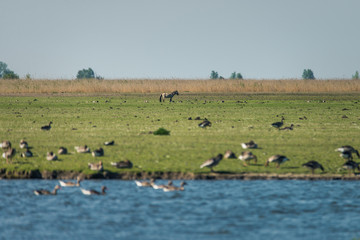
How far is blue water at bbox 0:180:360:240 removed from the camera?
52.7ft

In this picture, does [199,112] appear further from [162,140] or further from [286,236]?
[286,236]

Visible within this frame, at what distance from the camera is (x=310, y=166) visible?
22.6 m

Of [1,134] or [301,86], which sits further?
[301,86]

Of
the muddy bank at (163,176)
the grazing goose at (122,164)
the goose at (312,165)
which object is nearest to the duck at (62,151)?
the muddy bank at (163,176)

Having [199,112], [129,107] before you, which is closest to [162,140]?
[199,112]

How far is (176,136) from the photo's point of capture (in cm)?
3111

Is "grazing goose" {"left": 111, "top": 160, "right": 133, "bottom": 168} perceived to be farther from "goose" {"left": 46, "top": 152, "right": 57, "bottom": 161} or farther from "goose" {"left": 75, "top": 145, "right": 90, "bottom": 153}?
"goose" {"left": 75, "top": 145, "right": 90, "bottom": 153}

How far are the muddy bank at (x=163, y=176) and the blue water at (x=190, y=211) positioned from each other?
14.9 inches

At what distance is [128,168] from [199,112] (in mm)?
25257

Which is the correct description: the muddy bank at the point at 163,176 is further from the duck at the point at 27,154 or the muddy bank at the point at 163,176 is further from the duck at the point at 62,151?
the duck at the point at 62,151

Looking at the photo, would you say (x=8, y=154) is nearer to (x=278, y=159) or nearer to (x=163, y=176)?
(x=163, y=176)

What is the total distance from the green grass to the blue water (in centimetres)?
187

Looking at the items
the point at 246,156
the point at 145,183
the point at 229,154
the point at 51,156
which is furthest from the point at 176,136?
the point at 145,183

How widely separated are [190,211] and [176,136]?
13029 mm
